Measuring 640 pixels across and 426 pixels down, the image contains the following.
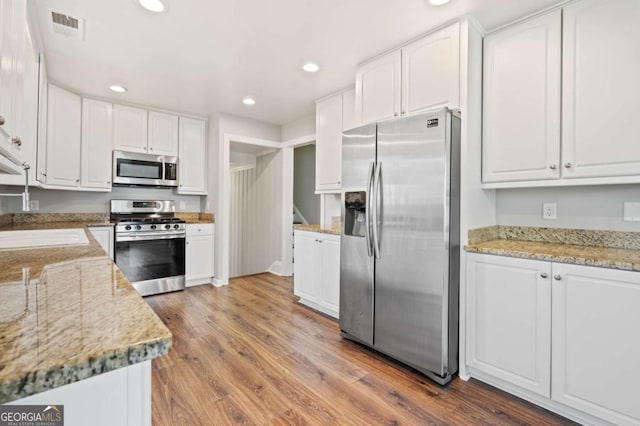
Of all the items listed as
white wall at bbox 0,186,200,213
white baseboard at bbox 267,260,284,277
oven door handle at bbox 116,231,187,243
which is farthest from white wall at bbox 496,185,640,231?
white wall at bbox 0,186,200,213

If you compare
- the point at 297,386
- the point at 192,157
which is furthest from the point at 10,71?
the point at 192,157

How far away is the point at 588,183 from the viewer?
5.98ft

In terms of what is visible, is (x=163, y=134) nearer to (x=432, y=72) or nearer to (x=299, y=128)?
(x=299, y=128)

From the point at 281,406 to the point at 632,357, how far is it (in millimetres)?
1803

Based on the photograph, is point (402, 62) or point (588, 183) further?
point (402, 62)

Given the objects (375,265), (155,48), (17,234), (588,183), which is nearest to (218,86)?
(155,48)

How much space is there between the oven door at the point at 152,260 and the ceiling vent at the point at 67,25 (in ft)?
6.76

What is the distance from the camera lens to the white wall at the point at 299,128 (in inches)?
167

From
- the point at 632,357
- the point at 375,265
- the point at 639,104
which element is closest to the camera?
the point at 632,357

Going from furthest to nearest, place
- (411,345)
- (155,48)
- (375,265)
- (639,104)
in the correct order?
(155,48), (375,265), (411,345), (639,104)

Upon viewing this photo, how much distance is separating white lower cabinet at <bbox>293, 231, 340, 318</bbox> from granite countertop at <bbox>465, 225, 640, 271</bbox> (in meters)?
1.31

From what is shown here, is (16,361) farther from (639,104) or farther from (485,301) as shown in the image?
(639,104)

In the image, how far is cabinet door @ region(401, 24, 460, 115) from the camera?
211cm

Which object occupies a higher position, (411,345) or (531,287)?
(531,287)
